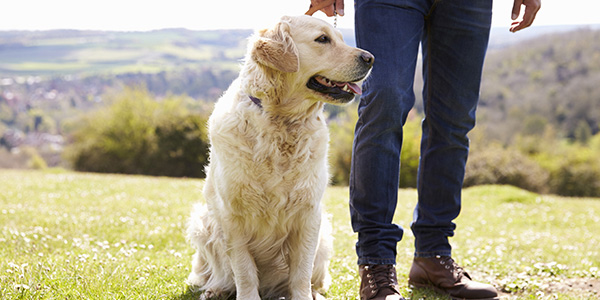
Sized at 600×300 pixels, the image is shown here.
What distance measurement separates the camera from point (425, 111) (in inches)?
128

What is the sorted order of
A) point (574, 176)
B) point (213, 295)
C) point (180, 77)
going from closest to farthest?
point (213, 295), point (574, 176), point (180, 77)

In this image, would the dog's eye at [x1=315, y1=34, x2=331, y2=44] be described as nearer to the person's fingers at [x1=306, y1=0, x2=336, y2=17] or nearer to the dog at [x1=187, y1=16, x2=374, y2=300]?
the dog at [x1=187, y1=16, x2=374, y2=300]

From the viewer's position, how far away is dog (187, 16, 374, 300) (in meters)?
2.54

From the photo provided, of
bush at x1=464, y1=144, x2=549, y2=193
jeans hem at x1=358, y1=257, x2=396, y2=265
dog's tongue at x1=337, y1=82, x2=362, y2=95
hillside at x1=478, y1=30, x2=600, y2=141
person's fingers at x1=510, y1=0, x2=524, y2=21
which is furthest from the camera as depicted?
hillside at x1=478, y1=30, x2=600, y2=141

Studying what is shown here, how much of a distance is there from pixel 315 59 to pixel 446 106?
0.98 meters

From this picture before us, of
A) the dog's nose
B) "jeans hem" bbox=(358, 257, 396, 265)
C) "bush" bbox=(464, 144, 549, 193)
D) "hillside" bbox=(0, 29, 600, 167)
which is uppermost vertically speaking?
the dog's nose

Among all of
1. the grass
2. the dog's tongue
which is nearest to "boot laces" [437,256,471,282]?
the grass

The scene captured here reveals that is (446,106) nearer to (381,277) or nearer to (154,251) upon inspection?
(381,277)

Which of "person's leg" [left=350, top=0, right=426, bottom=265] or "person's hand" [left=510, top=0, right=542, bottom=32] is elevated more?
"person's hand" [left=510, top=0, right=542, bottom=32]

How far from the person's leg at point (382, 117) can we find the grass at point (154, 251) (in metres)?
0.51

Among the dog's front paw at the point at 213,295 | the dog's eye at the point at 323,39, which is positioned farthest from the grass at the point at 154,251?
the dog's eye at the point at 323,39

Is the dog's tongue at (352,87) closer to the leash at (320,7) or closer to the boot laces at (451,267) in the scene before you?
the leash at (320,7)

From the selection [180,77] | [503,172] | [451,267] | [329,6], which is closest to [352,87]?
[329,6]

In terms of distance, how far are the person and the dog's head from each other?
6.5 inches
